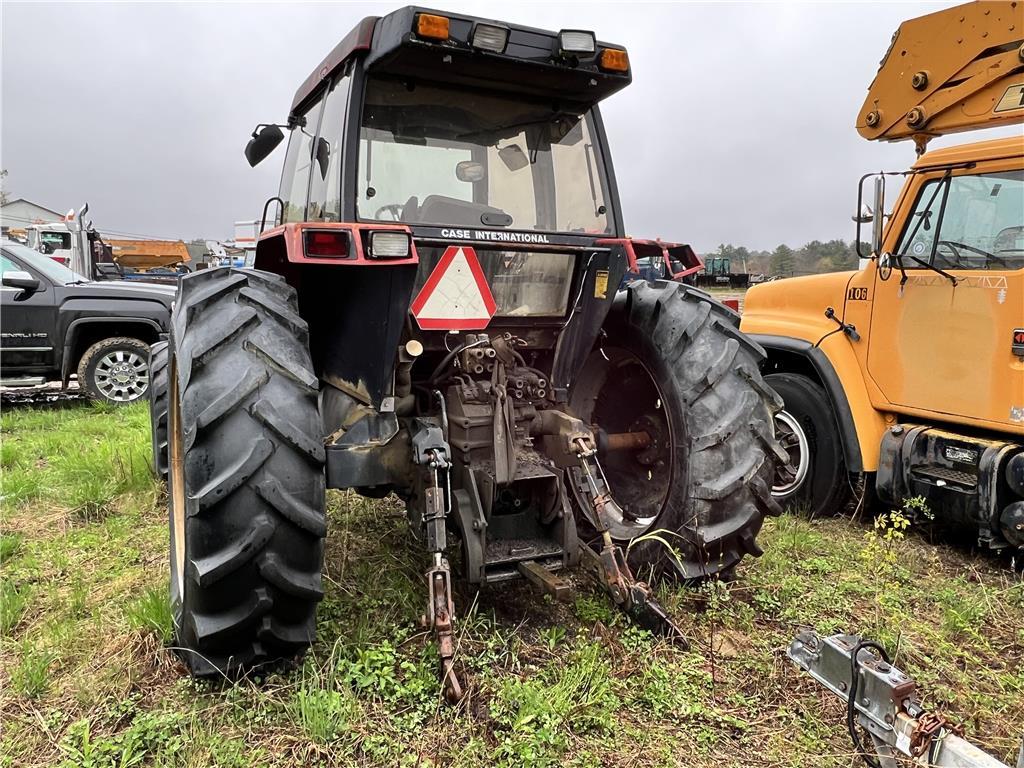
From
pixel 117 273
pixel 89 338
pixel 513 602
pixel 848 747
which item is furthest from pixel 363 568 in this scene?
pixel 117 273

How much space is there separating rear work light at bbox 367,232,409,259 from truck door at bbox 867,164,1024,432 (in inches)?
126

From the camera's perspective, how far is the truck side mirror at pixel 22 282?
6641 mm

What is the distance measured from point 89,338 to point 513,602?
21.3ft

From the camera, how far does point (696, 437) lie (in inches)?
119

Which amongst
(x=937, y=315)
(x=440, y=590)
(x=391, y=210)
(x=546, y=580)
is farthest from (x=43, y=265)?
(x=937, y=315)

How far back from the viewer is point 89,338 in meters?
7.60

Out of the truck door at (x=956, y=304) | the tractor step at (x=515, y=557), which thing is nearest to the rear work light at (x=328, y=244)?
the tractor step at (x=515, y=557)

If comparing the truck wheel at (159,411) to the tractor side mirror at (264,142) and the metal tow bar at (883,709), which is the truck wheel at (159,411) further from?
the metal tow bar at (883,709)

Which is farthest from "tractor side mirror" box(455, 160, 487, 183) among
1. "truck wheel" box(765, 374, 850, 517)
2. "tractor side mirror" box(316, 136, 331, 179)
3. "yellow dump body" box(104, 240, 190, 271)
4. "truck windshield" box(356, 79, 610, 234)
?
"yellow dump body" box(104, 240, 190, 271)

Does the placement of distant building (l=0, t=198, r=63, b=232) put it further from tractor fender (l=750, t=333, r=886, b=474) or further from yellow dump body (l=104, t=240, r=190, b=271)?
tractor fender (l=750, t=333, r=886, b=474)

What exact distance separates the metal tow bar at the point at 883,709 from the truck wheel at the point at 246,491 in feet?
5.23

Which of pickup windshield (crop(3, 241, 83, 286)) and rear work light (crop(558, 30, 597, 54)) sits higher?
rear work light (crop(558, 30, 597, 54))

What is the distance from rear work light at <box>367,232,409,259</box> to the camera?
2.45m

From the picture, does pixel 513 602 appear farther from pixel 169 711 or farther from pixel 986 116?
pixel 986 116
